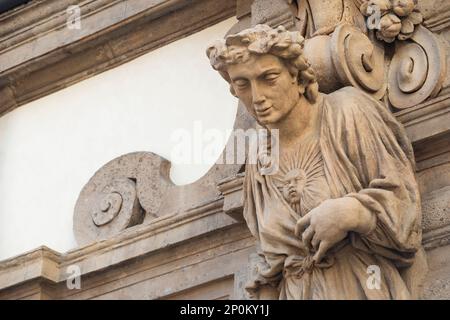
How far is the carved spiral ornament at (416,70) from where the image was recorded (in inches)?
222

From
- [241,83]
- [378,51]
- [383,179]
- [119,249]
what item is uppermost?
[378,51]

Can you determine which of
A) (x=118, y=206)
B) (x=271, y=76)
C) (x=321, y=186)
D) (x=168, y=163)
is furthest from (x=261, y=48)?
(x=118, y=206)

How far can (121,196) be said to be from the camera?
663cm

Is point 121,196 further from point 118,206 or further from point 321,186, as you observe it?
point 321,186

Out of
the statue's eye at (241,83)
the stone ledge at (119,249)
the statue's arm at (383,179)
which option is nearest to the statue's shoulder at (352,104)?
the statue's arm at (383,179)

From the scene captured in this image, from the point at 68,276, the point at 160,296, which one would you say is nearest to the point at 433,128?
the point at 160,296

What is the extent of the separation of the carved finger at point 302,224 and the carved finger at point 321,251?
0.31 ft

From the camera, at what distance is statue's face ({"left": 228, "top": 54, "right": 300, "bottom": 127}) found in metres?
5.32

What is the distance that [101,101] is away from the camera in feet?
23.2

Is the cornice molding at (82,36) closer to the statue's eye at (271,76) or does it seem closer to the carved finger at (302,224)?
the statue's eye at (271,76)

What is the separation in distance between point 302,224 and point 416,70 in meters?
0.91

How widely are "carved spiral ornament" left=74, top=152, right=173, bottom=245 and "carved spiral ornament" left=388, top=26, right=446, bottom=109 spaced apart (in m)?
1.24

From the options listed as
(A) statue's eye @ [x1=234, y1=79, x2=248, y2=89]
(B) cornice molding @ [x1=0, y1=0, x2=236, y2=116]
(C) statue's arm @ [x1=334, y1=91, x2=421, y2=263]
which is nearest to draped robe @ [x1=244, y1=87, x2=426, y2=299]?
(C) statue's arm @ [x1=334, y1=91, x2=421, y2=263]

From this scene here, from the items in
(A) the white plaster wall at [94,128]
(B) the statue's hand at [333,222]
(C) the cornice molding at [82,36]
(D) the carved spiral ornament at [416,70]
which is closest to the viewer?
(B) the statue's hand at [333,222]
